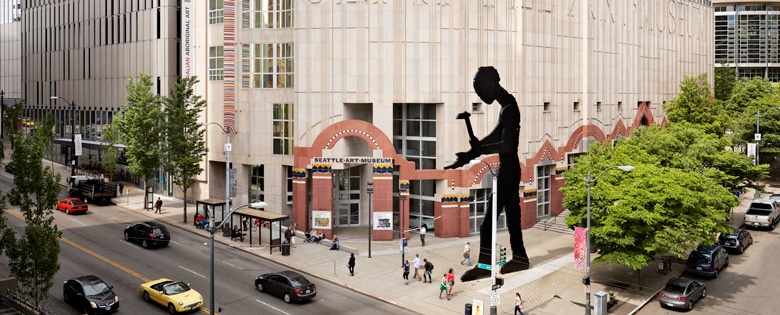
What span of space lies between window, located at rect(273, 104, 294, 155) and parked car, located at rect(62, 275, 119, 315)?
24113mm

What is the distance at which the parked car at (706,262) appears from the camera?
40.5m

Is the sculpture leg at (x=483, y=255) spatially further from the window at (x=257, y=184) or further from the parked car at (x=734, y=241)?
the window at (x=257, y=184)

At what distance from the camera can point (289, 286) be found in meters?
35.3

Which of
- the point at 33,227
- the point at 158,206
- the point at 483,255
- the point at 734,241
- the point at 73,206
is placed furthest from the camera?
the point at 158,206

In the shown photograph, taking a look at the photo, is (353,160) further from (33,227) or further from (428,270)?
(33,227)

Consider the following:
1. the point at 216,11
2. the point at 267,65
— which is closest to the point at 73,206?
the point at 267,65

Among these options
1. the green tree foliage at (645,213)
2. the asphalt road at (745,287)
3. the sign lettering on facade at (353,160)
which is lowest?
the asphalt road at (745,287)

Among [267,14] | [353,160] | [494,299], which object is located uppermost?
[267,14]

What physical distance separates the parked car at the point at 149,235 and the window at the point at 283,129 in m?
13.3

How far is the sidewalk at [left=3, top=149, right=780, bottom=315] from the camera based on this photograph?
36469mm

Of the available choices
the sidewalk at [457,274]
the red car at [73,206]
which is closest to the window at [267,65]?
the sidewalk at [457,274]

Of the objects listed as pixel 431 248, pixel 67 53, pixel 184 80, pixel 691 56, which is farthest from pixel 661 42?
pixel 67 53

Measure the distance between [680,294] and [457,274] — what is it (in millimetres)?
13260

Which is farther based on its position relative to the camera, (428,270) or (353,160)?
(353,160)
